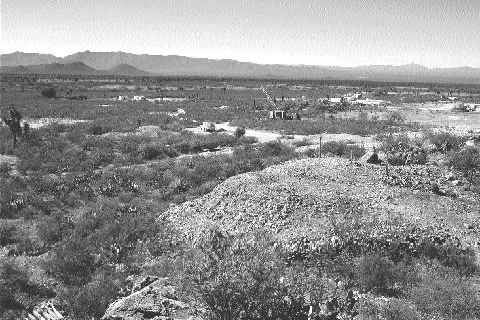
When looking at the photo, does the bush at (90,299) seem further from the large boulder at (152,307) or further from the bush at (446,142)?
the bush at (446,142)

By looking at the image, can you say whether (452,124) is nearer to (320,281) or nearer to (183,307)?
(320,281)

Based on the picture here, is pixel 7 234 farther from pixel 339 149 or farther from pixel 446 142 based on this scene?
pixel 446 142

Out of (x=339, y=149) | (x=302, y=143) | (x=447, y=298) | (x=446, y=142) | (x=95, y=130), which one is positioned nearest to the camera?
(x=447, y=298)

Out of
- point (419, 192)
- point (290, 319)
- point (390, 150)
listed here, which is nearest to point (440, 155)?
point (390, 150)

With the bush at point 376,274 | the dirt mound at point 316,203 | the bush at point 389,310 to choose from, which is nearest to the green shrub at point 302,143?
the dirt mound at point 316,203

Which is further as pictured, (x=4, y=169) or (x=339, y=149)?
(x=339, y=149)

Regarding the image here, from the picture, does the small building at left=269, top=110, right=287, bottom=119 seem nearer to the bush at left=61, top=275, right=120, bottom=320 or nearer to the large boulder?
the bush at left=61, top=275, right=120, bottom=320

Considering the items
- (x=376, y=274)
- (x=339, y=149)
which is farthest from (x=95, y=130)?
(x=376, y=274)
